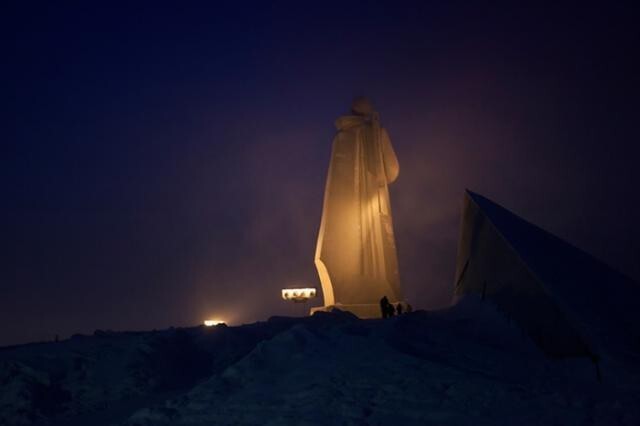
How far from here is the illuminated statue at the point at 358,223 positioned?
56.3 feet

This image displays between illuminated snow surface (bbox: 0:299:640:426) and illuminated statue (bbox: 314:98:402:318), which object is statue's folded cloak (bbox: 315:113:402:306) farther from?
illuminated snow surface (bbox: 0:299:640:426)

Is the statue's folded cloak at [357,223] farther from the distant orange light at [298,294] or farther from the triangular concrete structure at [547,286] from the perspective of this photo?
the triangular concrete structure at [547,286]

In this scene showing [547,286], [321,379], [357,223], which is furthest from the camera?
[357,223]

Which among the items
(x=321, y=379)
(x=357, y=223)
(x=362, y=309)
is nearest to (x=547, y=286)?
(x=321, y=379)

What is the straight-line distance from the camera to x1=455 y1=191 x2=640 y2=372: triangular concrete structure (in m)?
7.78

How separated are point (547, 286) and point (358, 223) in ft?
32.1

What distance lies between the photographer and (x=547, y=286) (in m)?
8.42

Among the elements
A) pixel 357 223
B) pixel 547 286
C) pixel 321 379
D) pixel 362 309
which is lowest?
pixel 321 379

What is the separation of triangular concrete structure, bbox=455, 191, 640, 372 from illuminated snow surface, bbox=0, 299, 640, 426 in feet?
1.15

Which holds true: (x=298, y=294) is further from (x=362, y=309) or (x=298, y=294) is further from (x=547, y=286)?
(x=547, y=286)

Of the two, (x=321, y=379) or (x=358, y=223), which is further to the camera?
(x=358, y=223)

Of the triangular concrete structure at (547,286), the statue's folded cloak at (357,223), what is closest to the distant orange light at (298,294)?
the statue's folded cloak at (357,223)

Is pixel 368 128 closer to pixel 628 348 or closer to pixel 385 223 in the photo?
pixel 385 223

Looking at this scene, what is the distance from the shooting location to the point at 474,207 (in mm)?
11656
